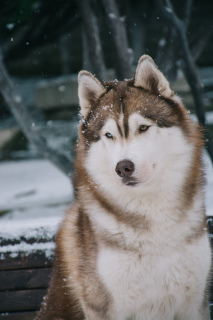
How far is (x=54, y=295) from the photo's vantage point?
2336 millimetres

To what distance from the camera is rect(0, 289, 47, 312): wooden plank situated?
8.59 feet

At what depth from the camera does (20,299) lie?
103 inches

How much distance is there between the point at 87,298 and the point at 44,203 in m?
3.24

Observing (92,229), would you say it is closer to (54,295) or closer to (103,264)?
(103,264)

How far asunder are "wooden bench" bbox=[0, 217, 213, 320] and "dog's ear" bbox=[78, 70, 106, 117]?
2.90ft

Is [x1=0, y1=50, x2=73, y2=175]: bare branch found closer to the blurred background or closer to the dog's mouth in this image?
the blurred background

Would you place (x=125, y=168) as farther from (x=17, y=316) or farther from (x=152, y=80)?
(x=17, y=316)

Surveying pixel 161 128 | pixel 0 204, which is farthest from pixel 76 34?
pixel 161 128

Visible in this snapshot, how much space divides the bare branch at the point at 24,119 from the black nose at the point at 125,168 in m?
2.16

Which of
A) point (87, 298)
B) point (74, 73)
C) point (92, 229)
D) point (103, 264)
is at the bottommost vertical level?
point (87, 298)

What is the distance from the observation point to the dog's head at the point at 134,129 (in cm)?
197

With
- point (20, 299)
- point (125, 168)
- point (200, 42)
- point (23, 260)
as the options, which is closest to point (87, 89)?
point (125, 168)

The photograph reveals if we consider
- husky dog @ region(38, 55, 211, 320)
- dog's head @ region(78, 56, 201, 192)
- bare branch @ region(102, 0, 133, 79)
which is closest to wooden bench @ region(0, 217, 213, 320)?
husky dog @ region(38, 55, 211, 320)

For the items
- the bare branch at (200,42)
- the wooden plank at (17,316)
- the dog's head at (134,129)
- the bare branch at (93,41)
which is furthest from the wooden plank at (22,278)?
the bare branch at (200,42)
